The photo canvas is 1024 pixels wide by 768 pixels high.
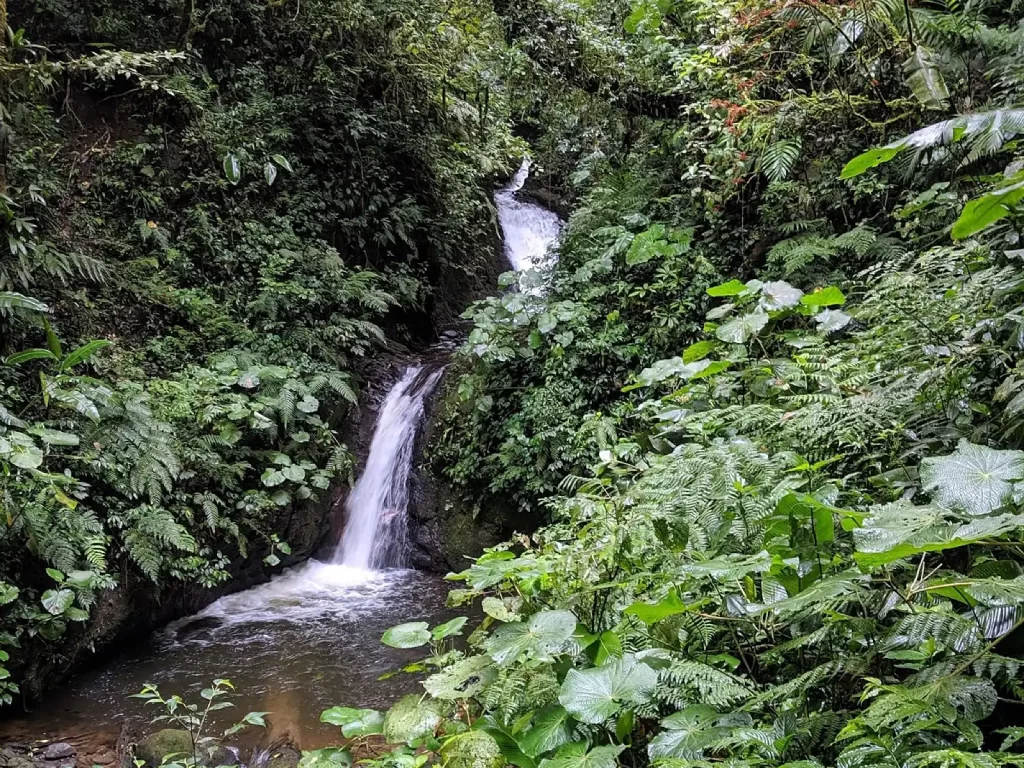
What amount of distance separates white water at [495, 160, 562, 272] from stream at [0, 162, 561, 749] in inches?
213

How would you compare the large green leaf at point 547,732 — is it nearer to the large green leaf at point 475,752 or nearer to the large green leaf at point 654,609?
the large green leaf at point 475,752

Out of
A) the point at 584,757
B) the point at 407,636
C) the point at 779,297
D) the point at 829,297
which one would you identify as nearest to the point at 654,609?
the point at 584,757

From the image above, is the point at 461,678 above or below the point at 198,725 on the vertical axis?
above

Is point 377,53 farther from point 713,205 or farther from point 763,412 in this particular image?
point 763,412

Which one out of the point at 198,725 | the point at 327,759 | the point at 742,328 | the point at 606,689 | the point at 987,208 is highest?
the point at 987,208

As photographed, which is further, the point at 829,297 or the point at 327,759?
the point at 829,297

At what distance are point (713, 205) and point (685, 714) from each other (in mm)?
5208

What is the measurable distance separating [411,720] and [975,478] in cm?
183

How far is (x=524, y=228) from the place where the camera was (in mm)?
13156

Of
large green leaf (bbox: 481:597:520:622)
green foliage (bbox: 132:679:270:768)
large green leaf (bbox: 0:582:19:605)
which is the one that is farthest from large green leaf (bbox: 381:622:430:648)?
large green leaf (bbox: 0:582:19:605)

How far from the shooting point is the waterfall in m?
6.93

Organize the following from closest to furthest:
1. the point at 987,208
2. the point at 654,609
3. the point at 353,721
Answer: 1. the point at 987,208
2. the point at 654,609
3. the point at 353,721

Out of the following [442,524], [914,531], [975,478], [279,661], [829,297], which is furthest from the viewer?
[442,524]

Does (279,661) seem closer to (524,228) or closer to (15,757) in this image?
(15,757)
